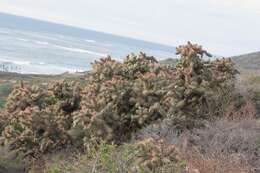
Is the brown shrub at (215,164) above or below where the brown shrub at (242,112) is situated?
below

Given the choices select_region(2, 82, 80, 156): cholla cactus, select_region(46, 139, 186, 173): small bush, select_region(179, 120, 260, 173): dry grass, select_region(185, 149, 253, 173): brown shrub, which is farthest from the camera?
select_region(2, 82, 80, 156): cholla cactus

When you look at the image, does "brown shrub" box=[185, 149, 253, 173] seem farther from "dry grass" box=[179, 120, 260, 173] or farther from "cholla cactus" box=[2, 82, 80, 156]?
"cholla cactus" box=[2, 82, 80, 156]

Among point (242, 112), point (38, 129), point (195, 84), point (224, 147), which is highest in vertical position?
point (195, 84)

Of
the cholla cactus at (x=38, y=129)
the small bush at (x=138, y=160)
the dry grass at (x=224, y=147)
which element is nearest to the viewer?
the small bush at (x=138, y=160)

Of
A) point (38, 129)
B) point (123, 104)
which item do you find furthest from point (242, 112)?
point (38, 129)

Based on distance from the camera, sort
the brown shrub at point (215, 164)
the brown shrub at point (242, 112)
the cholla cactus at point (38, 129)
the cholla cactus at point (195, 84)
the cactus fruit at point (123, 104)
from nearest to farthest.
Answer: the brown shrub at point (215, 164) < the brown shrub at point (242, 112) < the cholla cactus at point (195, 84) < the cactus fruit at point (123, 104) < the cholla cactus at point (38, 129)

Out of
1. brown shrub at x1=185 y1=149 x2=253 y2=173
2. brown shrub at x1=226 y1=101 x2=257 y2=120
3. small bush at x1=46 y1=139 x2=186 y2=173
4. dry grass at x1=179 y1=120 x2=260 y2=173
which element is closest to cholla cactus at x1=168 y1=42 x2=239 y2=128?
brown shrub at x1=226 y1=101 x2=257 y2=120

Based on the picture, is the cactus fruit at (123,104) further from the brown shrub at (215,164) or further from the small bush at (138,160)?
the small bush at (138,160)

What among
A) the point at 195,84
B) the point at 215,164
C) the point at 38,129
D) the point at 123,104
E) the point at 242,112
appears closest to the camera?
the point at 215,164

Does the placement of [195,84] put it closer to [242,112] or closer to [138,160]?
[242,112]

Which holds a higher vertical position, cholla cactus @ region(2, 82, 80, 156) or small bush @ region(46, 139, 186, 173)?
small bush @ region(46, 139, 186, 173)

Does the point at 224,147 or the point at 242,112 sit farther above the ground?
the point at 242,112

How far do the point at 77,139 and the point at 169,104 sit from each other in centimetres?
242

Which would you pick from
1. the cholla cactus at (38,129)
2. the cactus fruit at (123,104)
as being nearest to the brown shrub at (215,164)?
the cactus fruit at (123,104)
